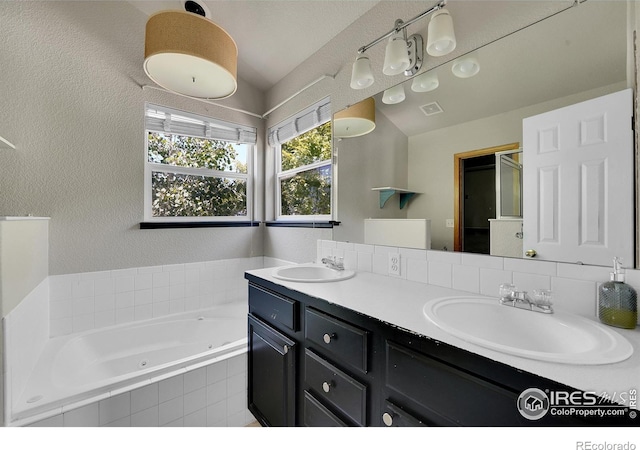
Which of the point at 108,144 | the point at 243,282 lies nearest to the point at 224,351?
the point at 243,282

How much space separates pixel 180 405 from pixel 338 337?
3.91 ft

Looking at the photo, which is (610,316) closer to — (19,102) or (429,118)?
(429,118)

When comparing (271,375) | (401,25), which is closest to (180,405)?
(271,375)

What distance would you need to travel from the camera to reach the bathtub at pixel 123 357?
1309mm

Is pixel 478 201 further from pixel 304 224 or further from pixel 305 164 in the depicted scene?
pixel 305 164

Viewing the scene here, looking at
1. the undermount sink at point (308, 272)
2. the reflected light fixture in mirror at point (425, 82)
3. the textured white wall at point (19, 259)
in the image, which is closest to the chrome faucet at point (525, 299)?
the undermount sink at point (308, 272)

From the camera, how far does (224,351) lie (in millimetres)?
1721

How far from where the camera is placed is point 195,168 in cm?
253

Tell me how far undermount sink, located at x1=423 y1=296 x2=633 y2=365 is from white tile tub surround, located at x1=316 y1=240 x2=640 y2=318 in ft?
0.33

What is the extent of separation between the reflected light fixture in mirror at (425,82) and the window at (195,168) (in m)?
1.86

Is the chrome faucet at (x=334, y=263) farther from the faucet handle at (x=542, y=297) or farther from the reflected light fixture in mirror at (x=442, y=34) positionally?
the reflected light fixture in mirror at (x=442, y=34)

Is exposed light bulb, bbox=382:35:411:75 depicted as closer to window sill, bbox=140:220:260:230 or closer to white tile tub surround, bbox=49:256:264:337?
window sill, bbox=140:220:260:230

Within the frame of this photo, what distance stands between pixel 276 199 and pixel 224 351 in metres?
1.59

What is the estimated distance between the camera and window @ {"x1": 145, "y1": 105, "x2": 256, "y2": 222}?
91.6 inches
